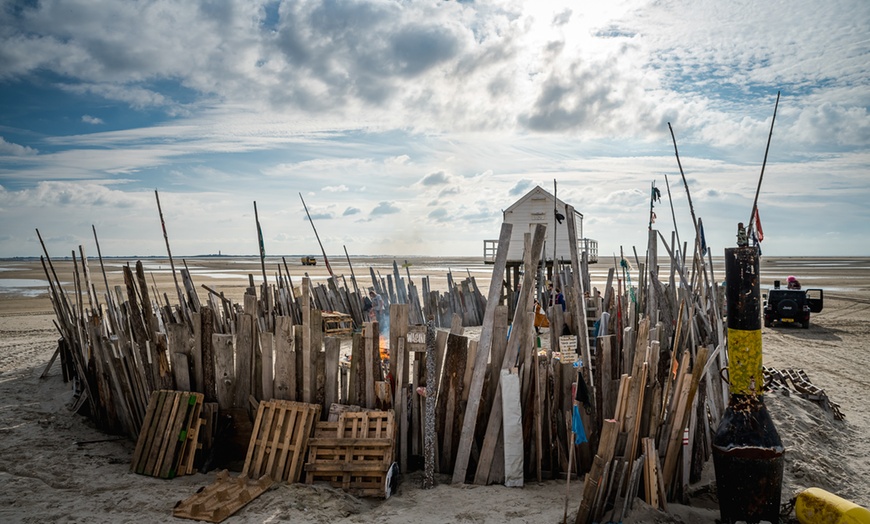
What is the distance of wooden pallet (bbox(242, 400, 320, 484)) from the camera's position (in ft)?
18.4

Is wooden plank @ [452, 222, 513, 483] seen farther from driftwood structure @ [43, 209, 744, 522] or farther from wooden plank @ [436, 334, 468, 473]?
wooden plank @ [436, 334, 468, 473]

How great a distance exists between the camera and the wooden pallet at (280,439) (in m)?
5.62

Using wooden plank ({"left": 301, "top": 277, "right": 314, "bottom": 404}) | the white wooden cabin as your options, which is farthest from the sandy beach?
the white wooden cabin

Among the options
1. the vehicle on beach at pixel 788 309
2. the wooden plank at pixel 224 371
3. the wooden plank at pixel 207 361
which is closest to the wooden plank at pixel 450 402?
the wooden plank at pixel 224 371

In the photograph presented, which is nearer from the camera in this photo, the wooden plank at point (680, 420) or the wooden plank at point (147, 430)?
the wooden plank at point (680, 420)

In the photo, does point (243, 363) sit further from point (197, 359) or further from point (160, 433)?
point (160, 433)

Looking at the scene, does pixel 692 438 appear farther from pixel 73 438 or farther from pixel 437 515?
pixel 73 438

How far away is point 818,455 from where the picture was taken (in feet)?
21.2

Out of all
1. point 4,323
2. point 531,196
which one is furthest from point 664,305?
point 4,323

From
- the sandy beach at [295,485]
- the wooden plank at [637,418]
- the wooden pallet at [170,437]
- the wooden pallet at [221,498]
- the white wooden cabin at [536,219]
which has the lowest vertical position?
the sandy beach at [295,485]

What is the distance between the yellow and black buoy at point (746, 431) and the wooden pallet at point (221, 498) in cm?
416

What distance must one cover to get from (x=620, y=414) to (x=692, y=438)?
51.7 inches

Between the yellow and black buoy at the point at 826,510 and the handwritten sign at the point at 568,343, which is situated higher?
the handwritten sign at the point at 568,343

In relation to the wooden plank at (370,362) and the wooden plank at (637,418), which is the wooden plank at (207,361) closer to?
the wooden plank at (370,362)
